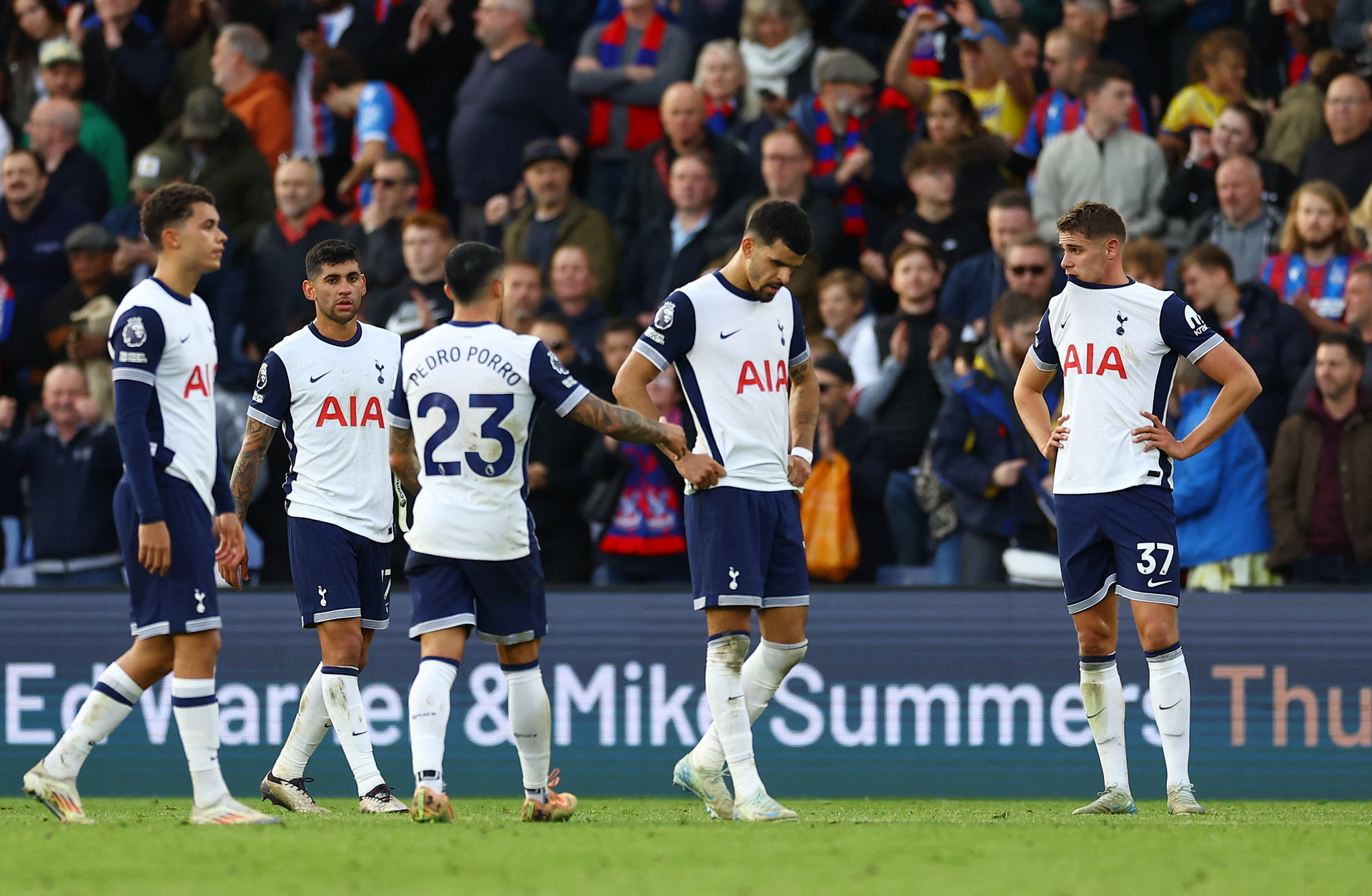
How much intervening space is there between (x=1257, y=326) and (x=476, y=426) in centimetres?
609

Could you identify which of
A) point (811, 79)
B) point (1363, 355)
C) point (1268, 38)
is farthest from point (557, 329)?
point (1268, 38)

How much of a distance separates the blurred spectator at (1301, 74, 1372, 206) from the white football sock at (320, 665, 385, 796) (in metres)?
8.13

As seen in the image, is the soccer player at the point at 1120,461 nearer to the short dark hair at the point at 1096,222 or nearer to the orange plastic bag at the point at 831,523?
the short dark hair at the point at 1096,222

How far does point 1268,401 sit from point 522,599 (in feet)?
19.8

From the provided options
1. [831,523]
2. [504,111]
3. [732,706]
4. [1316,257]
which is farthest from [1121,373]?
[504,111]

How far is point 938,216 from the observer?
13.2 meters

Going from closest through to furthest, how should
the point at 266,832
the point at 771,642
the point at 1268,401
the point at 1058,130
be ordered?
the point at 266,832 → the point at 771,642 → the point at 1268,401 → the point at 1058,130

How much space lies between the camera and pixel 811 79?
48.1 ft

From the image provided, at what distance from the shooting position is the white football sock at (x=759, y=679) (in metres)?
7.98

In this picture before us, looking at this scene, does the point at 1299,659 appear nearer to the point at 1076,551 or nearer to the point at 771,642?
the point at 1076,551

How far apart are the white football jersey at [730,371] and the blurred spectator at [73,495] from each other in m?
5.38

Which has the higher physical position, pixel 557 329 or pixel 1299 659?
pixel 557 329

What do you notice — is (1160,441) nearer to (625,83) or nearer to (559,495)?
(559,495)

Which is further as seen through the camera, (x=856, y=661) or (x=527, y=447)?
(x=856, y=661)
